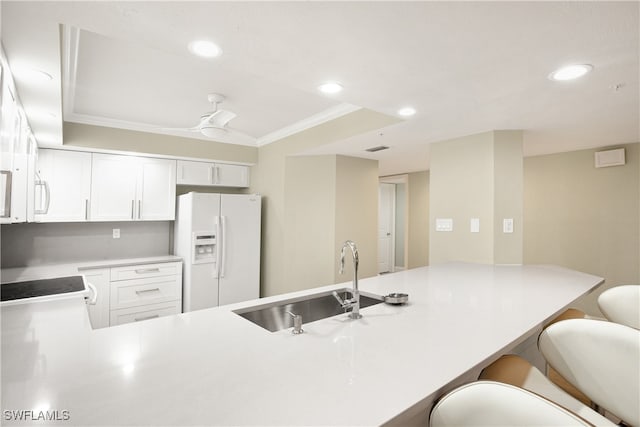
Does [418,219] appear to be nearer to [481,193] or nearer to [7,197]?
[481,193]

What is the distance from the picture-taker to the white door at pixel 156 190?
3760 mm

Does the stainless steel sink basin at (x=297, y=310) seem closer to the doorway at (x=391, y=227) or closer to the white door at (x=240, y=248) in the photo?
the white door at (x=240, y=248)

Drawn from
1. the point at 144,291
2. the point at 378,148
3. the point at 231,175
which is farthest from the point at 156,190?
the point at 378,148

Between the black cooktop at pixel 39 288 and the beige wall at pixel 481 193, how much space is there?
10.3 feet

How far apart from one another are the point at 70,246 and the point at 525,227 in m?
5.57

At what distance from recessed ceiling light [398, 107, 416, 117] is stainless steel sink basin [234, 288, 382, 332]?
4.43 feet

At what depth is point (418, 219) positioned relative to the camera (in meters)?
5.94

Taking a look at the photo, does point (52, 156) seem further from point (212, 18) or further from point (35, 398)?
point (35, 398)

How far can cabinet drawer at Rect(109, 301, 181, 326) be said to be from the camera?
10.7 ft

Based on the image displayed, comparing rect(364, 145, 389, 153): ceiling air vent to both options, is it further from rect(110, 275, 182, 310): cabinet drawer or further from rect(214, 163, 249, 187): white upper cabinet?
rect(110, 275, 182, 310): cabinet drawer

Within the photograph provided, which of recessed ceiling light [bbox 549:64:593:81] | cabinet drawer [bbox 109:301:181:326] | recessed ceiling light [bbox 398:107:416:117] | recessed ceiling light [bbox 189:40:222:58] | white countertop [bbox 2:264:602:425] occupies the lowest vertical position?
cabinet drawer [bbox 109:301:181:326]

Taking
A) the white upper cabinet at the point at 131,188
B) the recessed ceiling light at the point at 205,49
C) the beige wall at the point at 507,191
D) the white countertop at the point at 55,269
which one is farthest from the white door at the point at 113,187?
the beige wall at the point at 507,191

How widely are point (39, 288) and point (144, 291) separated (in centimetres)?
143

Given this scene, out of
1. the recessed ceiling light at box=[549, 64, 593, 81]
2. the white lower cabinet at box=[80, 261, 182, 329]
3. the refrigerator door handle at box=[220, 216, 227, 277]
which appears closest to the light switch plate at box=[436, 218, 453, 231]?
the recessed ceiling light at box=[549, 64, 593, 81]
